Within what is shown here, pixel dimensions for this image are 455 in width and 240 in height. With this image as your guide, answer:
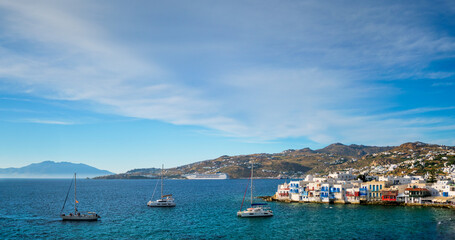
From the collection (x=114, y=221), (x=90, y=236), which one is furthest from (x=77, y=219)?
(x=90, y=236)

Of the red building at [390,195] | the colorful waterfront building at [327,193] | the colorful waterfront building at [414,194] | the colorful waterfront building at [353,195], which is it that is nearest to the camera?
the colorful waterfront building at [414,194]

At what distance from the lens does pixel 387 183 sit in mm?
107438

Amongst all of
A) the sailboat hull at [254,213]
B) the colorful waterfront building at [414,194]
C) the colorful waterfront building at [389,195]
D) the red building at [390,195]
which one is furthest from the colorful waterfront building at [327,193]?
the sailboat hull at [254,213]

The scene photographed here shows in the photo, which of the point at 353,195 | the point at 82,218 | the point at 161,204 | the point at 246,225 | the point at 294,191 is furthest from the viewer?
the point at 294,191

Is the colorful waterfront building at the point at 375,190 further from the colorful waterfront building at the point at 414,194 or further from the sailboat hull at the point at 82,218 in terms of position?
the sailboat hull at the point at 82,218

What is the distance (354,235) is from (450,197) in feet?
181

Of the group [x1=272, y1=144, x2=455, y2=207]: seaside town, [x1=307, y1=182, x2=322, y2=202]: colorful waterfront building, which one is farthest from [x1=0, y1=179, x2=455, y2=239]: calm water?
[x1=307, y1=182, x2=322, y2=202]: colorful waterfront building

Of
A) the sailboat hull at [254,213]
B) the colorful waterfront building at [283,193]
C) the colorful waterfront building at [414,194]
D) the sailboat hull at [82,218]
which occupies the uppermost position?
the colorful waterfront building at [414,194]

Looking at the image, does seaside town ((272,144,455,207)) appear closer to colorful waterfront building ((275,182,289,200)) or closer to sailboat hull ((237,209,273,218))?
colorful waterfront building ((275,182,289,200))

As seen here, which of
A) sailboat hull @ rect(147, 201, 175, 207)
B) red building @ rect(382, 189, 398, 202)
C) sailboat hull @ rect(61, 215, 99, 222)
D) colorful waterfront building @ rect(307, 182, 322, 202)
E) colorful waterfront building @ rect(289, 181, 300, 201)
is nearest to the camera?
sailboat hull @ rect(61, 215, 99, 222)

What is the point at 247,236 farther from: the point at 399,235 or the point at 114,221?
the point at 114,221

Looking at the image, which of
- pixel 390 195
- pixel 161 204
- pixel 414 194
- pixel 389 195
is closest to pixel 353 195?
pixel 389 195

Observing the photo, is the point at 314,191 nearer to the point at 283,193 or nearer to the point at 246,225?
the point at 283,193

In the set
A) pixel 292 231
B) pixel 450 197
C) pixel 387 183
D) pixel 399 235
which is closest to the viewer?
pixel 399 235
